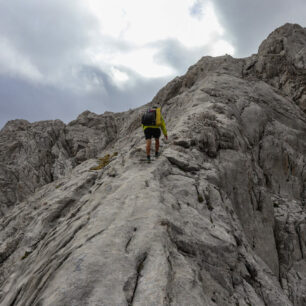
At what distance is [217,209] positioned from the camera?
12.7m

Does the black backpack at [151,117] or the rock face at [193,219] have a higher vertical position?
the black backpack at [151,117]

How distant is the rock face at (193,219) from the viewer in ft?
22.4

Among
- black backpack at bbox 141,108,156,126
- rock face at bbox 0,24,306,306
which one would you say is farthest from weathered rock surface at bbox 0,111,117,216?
black backpack at bbox 141,108,156,126

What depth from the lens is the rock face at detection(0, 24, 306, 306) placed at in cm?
683

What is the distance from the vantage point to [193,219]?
10.5 metres

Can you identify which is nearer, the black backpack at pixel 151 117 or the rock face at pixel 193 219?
the rock face at pixel 193 219

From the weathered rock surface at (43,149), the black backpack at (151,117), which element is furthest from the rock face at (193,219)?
the weathered rock surface at (43,149)

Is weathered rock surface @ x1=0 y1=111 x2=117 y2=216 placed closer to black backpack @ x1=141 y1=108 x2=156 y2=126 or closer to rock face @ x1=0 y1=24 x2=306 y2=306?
rock face @ x1=0 y1=24 x2=306 y2=306

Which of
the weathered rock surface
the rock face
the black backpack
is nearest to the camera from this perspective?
the rock face

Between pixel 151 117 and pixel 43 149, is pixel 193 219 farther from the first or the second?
pixel 43 149

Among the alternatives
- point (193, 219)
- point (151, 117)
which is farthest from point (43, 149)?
point (193, 219)

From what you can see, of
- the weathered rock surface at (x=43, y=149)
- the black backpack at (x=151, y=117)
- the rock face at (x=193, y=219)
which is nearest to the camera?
the rock face at (x=193, y=219)

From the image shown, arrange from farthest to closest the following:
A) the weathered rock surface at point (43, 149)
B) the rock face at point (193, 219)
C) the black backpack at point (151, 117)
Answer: the weathered rock surface at point (43, 149), the black backpack at point (151, 117), the rock face at point (193, 219)

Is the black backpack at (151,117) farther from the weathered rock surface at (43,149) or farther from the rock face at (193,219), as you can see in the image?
the weathered rock surface at (43,149)
